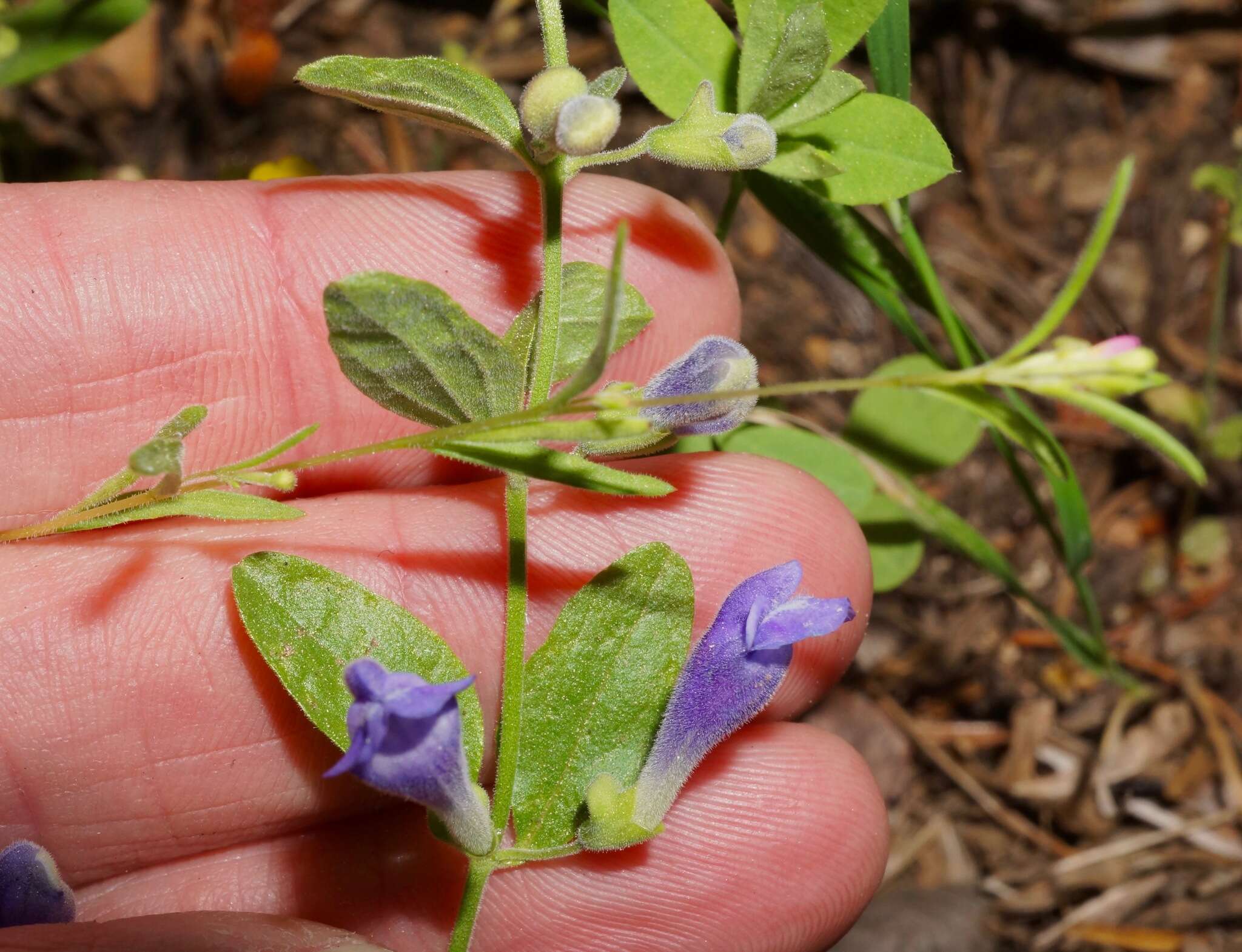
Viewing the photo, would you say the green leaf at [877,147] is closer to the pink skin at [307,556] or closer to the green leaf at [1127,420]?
the pink skin at [307,556]

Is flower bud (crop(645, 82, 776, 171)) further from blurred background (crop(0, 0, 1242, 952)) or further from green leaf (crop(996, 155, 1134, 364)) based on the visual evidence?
blurred background (crop(0, 0, 1242, 952))

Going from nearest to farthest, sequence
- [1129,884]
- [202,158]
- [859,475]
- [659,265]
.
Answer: [659,265], [859,475], [1129,884], [202,158]

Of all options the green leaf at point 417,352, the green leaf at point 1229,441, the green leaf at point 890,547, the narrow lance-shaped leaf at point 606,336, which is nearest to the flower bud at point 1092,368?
the narrow lance-shaped leaf at point 606,336

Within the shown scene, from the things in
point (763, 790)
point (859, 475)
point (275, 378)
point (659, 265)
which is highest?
point (659, 265)

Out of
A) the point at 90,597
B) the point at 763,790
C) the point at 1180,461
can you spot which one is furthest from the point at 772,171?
the point at 90,597

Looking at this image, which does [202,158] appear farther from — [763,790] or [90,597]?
[763,790]

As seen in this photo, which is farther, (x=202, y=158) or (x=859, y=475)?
(x=202, y=158)
